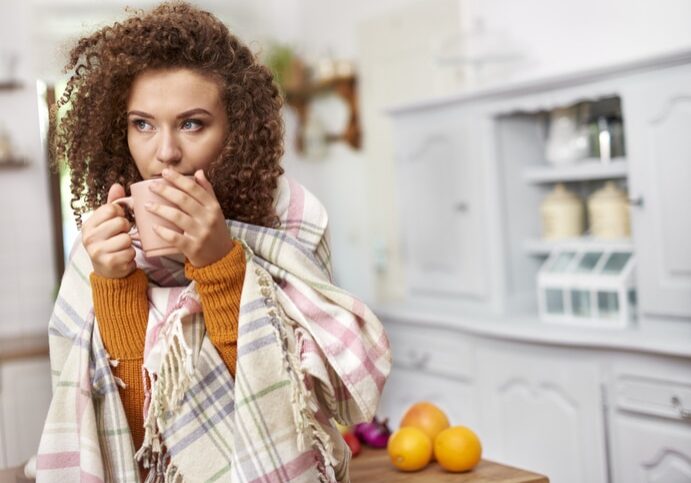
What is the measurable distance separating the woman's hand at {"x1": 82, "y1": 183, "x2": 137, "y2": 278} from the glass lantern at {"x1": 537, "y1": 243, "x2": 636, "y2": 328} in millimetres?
1742

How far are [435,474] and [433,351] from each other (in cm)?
163

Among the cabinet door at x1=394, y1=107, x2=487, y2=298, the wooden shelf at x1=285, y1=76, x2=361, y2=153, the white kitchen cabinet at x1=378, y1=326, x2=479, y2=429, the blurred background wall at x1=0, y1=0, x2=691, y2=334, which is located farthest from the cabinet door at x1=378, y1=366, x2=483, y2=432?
the wooden shelf at x1=285, y1=76, x2=361, y2=153

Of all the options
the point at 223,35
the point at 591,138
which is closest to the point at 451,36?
the point at 591,138

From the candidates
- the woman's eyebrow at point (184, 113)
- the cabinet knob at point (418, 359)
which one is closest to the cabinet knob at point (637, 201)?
the cabinet knob at point (418, 359)

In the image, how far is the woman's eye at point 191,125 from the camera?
0.93 metres

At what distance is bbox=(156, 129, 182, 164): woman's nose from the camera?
0.90 meters

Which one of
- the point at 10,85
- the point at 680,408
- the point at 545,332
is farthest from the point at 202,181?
the point at 10,85

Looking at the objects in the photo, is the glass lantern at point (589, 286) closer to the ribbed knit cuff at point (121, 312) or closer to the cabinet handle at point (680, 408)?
the cabinet handle at point (680, 408)

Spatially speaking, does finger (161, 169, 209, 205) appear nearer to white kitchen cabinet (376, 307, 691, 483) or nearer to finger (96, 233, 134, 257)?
finger (96, 233, 134, 257)

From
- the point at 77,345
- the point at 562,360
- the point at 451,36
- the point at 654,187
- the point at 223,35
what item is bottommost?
the point at 562,360

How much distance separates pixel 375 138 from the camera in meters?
3.78

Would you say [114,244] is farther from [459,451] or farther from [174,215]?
[459,451]

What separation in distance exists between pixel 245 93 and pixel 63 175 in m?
3.20

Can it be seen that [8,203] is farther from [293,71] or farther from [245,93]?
[245,93]
